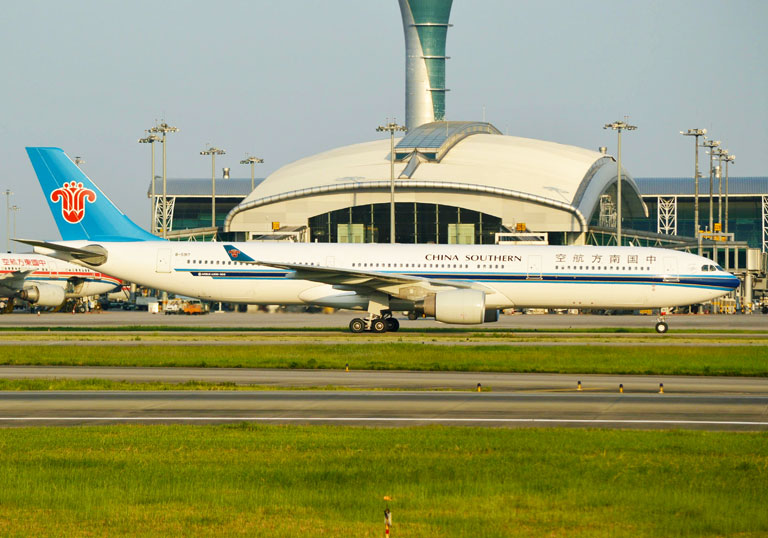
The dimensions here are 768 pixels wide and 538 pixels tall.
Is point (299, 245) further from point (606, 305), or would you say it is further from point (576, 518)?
point (576, 518)

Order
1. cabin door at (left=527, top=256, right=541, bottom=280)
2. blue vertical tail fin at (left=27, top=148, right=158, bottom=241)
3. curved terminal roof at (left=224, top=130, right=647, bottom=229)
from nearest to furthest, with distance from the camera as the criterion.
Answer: cabin door at (left=527, top=256, right=541, bottom=280) < blue vertical tail fin at (left=27, top=148, right=158, bottom=241) < curved terminal roof at (left=224, top=130, right=647, bottom=229)

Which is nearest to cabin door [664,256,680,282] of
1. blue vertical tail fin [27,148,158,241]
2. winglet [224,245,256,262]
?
winglet [224,245,256,262]

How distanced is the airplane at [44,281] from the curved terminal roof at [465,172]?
934 inches

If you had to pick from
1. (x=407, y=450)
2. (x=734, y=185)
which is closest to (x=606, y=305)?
(x=407, y=450)

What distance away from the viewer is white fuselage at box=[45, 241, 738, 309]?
44188 millimetres

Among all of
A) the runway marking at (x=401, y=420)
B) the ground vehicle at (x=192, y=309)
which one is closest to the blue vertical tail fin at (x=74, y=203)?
the ground vehicle at (x=192, y=309)

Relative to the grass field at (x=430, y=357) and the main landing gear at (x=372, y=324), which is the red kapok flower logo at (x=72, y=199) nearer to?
the grass field at (x=430, y=357)

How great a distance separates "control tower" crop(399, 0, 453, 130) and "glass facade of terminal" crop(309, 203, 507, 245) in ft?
288

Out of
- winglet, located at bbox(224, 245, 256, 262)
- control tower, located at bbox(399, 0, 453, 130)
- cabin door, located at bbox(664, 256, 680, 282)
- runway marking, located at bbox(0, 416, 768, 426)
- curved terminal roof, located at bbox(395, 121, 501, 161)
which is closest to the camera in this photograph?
runway marking, located at bbox(0, 416, 768, 426)

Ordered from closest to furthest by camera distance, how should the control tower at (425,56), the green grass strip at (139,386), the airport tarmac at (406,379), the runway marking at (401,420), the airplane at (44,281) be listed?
the runway marking at (401,420), the green grass strip at (139,386), the airport tarmac at (406,379), the airplane at (44,281), the control tower at (425,56)

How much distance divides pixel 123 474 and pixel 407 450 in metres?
4.24

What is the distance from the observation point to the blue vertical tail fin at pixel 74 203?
46.6 meters

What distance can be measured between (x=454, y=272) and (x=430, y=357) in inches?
529

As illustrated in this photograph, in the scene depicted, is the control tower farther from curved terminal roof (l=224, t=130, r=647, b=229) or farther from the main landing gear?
the main landing gear
